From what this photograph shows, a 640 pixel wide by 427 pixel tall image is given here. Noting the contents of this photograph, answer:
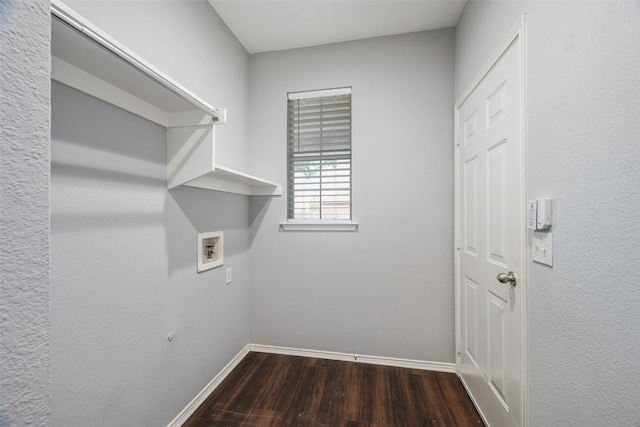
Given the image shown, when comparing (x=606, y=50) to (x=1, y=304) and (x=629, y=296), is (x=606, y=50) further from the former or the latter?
(x=1, y=304)

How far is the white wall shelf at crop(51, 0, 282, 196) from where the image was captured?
808 millimetres

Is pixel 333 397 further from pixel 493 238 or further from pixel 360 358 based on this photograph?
pixel 493 238

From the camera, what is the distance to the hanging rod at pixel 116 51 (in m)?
0.68

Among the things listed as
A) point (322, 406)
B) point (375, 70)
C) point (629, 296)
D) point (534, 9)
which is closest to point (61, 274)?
point (322, 406)

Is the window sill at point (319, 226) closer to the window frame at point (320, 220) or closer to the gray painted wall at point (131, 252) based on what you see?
the window frame at point (320, 220)

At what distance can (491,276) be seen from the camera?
61.2 inches

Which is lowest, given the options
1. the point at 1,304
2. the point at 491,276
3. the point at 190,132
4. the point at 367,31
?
the point at 491,276

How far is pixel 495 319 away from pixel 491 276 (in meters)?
0.23

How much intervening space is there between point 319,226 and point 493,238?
125 centimetres

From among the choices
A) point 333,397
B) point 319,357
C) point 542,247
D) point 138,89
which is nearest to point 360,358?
point 319,357

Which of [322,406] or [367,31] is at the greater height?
[367,31]

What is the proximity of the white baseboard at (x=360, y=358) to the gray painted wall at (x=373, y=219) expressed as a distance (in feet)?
0.14

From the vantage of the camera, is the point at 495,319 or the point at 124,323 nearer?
the point at 124,323

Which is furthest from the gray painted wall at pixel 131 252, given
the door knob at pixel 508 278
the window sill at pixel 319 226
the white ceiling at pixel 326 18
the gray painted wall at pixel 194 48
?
the door knob at pixel 508 278
